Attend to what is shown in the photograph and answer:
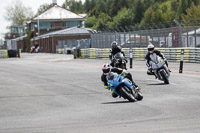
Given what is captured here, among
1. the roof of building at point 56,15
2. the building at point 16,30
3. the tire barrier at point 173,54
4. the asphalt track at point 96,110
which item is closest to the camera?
the asphalt track at point 96,110

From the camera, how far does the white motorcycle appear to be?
16844 mm

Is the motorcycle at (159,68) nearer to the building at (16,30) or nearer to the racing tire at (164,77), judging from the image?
the racing tire at (164,77)

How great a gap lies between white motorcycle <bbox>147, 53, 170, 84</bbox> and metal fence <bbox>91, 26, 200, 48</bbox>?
13.7 meters

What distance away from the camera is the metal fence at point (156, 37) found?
31.4 metres

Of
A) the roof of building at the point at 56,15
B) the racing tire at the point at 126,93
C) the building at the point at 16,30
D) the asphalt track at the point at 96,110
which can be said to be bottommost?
the asphalt track at the point at 96,110

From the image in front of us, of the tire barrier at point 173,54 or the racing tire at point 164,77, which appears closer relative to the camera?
the racing tire at point 164,77

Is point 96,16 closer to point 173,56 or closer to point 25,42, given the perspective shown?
point 25,42

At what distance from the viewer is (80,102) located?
41.1 feet

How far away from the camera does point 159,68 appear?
17.1m

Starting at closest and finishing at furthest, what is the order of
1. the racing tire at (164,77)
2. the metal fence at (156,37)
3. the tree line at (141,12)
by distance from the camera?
the racing tire at (164,77) → the metal fence at (156,37) → the tree line at (141,12)

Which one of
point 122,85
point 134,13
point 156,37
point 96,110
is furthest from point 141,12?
point 96,110

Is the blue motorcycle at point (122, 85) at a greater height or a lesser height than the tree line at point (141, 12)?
lesser

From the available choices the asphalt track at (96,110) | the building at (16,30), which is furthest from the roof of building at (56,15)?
the asphalt track at (96,110)

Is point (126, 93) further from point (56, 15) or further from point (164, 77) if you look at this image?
A: point (56, 15)
